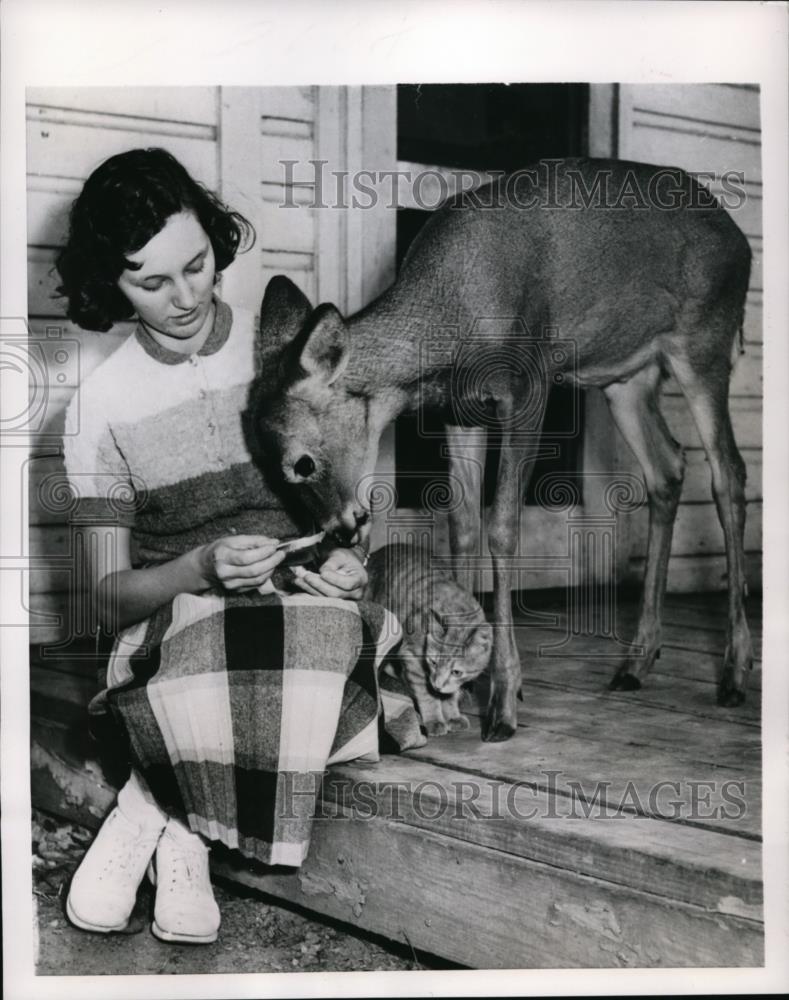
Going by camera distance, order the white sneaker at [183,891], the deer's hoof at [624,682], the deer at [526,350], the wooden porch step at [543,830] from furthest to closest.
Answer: the deer's hoof at [624,682]
the deer at [526,350]
the white sneaker at [183,891]
the wooden porch step at [543,830]

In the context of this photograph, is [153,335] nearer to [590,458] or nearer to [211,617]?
[211,617]

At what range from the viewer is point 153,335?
1764 millimetres

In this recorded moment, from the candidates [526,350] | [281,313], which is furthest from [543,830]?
[281,313]

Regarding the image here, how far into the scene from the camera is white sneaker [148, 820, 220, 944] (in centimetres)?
162

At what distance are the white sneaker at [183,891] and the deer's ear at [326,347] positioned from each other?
78 cm

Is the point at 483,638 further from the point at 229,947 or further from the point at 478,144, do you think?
the point at 478,144

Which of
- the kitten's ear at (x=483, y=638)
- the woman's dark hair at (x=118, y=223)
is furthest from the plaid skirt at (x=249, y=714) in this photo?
the woman's dark hair at (x=118, y=223)

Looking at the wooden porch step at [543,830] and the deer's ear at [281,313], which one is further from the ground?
the deer's ear at [281,313]

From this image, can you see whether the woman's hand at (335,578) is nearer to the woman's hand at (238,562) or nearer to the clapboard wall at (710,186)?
the woman's hand at (238,562)

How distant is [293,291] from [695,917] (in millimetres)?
1152

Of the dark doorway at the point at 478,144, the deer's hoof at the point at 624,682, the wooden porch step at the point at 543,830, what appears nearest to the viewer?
the wooden porch step at the point at 543,830

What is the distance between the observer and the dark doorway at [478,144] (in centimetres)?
185

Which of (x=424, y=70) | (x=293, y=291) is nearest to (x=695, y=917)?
(x=293, y=291)

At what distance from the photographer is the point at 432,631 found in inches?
71.5
